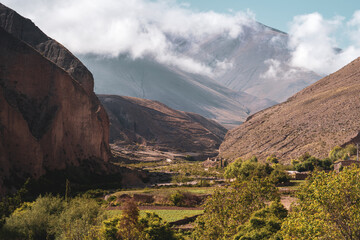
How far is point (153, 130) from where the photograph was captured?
16262 centimetres

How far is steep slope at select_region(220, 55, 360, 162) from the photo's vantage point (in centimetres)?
6856

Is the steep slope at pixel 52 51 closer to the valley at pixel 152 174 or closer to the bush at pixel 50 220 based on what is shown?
the valley at pixel 152 174

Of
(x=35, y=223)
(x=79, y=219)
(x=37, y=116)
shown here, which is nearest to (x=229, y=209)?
(x=79, y=219)

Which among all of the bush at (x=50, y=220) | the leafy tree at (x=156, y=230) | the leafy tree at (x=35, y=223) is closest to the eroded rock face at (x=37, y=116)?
the leafy tree at (x=35, y=223)

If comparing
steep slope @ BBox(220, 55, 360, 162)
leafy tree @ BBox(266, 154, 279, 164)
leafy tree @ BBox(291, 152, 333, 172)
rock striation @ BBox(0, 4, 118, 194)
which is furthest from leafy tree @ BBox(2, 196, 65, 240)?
steep slope @ BBox(220, 55, 360, 162)

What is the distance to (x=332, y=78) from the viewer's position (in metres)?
96.1

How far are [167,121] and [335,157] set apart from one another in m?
123

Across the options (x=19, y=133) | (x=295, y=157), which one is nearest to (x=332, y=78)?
(x=295, y=157)

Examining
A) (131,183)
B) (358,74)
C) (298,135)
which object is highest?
(358,74)

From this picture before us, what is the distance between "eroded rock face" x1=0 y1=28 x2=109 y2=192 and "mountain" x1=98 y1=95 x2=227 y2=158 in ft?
247

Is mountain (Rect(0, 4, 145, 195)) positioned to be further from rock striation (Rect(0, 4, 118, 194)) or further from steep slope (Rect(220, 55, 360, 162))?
steep slope (Rect(220, 55, 360, 162))

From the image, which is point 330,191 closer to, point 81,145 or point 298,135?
point 81,145

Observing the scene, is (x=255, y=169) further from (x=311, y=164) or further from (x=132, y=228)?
(x=132, y=228)

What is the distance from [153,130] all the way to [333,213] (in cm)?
15070
